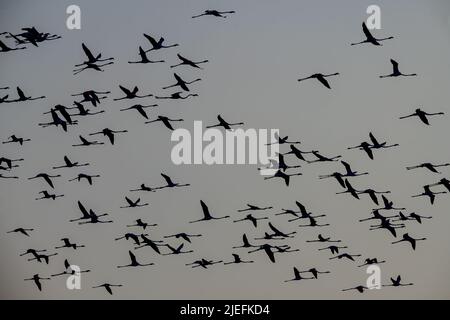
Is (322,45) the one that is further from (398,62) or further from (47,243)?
(47,243)

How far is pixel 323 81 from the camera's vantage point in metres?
2.97

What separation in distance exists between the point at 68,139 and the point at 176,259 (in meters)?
0.82

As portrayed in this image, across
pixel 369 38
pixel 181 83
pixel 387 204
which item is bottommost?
pixel 387 204

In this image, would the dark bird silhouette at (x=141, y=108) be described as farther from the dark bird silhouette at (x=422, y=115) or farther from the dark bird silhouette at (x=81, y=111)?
the dark bird silhouette at (x=422, y=115)

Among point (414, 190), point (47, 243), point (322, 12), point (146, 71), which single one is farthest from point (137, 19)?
point (414, 190)

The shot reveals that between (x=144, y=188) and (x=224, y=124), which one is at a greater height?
(x=224, y=124)

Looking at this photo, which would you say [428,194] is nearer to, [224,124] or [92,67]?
[224,124]

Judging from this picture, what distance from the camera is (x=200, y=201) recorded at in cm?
299

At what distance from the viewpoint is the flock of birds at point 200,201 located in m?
2.98

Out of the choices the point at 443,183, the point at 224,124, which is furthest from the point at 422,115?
the point at 224,124

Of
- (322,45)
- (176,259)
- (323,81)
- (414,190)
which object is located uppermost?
(322,45)

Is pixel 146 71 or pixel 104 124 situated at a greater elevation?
pixel 146 71

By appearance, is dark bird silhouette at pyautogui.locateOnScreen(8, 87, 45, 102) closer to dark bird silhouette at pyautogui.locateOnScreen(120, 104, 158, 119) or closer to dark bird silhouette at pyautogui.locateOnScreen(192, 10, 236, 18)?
dark bird silhouette at pyautogui.locateOnScreen(120, 104, 158, 119)

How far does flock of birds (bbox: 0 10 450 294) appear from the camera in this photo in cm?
298
